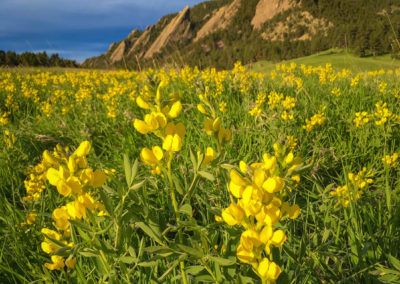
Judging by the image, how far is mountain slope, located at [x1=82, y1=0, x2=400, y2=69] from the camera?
17.1 metres

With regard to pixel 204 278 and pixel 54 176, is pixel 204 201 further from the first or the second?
pixel 54 176

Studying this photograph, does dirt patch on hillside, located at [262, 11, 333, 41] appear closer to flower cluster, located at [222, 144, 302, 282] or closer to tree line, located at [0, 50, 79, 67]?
tree line, located at [0, 50, 79, 67]

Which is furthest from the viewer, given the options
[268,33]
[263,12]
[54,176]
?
[263,12]

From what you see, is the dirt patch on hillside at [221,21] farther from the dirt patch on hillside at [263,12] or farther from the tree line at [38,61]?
the tree line at [38,61]

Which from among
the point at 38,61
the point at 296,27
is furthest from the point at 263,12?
the point at 38,61

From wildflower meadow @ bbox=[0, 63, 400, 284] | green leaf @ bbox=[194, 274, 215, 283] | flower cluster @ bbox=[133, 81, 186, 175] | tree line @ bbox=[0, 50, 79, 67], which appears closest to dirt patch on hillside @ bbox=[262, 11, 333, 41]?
tree line @ bbox=[0, 50, 79, 67]

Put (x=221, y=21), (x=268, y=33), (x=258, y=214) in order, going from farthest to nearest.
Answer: (x=221, y=21), (x=268, y=33), (x=258, y=214)

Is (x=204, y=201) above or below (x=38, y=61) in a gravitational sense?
below

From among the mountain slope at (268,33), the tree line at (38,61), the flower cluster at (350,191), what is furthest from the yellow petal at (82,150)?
the tree line at (38,61)

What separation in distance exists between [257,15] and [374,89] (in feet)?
328

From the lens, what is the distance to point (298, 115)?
10.4 ft

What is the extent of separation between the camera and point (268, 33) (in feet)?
228

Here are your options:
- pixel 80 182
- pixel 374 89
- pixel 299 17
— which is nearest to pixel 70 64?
pixel 374 89

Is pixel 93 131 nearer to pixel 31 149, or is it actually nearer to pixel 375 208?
pixel 31 149
